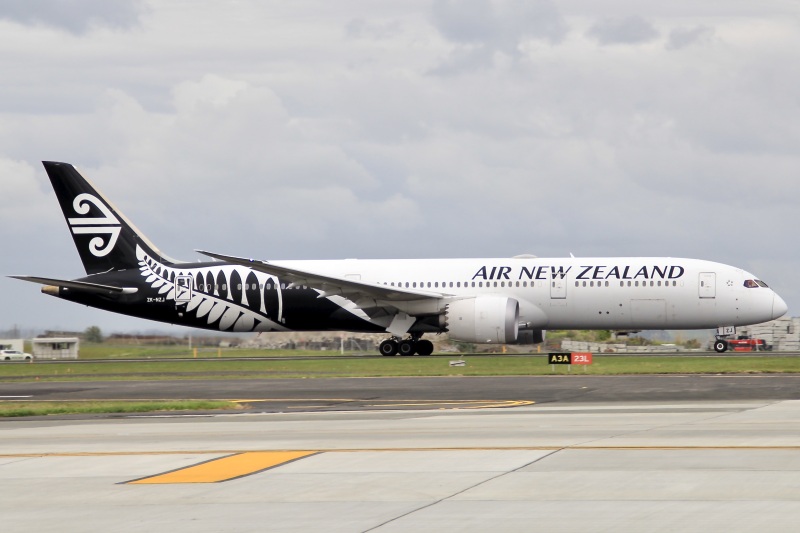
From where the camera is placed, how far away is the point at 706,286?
44.8 meters

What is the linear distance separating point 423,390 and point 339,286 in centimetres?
1746

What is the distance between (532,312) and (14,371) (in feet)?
65.7

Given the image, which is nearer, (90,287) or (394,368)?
(394,368)

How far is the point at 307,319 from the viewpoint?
48.3 meters

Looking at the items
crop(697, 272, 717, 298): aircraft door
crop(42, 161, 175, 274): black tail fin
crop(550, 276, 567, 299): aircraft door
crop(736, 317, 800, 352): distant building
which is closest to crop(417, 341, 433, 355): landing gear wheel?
crop(550, 276, 567, 299): aircraft door

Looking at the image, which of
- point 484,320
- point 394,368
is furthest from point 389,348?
point 394,368

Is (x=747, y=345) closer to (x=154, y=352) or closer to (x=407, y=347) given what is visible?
(x=407, y=347)

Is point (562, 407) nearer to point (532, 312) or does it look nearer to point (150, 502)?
point (150, 502)

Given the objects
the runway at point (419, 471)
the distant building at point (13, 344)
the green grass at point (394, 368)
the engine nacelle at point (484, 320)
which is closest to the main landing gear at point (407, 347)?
the green grass at point (394, 368)

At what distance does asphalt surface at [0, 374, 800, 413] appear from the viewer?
978 inches

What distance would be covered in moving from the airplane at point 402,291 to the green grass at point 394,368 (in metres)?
2.10

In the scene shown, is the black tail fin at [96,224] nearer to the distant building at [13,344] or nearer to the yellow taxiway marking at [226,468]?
the distant building at [13,344]

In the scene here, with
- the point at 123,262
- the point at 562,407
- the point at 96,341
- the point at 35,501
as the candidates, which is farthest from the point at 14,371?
→ the point at 35,501

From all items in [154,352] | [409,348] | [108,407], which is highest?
[154,352]
